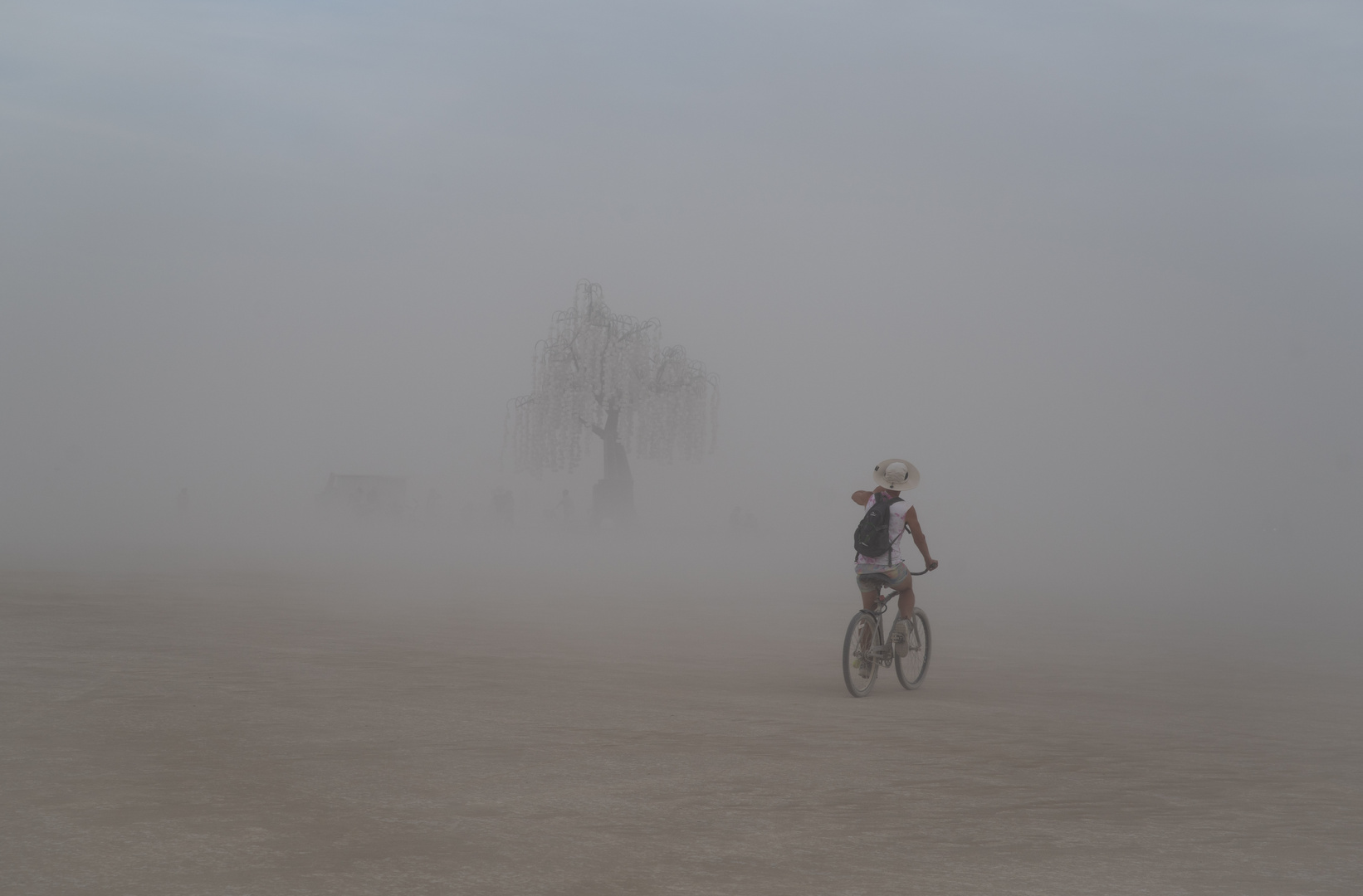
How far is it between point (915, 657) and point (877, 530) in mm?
1433

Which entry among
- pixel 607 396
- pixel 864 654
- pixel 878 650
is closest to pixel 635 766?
pixel 864 654

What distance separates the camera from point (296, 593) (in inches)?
652

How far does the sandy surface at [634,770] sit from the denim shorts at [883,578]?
0.84m

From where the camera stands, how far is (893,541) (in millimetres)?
9336

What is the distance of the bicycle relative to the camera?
9203 mm

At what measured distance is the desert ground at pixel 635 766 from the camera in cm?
444

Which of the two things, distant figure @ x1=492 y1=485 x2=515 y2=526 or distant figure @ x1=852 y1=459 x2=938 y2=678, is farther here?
distant figure @ x1=492 y1=485 x2=515 y2=526

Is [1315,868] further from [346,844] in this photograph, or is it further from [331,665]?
[331,665]

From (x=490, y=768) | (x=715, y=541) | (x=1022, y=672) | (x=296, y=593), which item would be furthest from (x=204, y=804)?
(x=715, y=541)

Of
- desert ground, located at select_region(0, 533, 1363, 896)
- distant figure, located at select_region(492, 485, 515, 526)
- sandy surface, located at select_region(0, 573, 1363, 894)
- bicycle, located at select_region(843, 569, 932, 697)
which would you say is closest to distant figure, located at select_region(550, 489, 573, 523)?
distant figure, located at select_region(492, 485, 515, 526)

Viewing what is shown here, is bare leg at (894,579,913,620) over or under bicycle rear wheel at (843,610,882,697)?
over

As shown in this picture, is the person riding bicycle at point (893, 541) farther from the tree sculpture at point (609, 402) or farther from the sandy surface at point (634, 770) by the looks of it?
the tree sculpture at point (609, 402)

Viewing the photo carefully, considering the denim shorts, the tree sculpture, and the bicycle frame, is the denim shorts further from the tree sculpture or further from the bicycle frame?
the tree sculpture

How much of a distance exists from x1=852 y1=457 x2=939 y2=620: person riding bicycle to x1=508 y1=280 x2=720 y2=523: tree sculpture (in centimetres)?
2986
